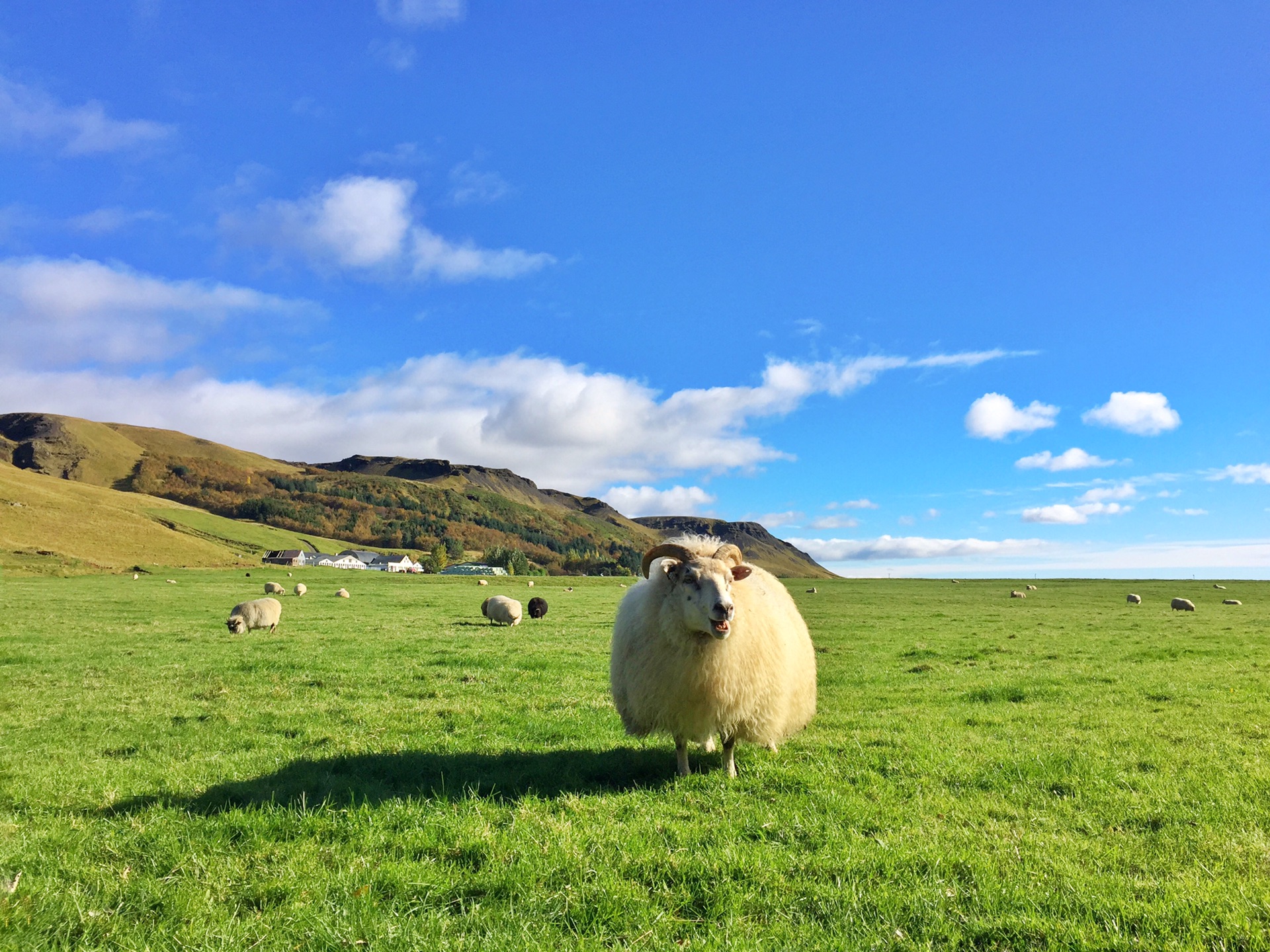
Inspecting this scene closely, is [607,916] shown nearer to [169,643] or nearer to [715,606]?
[715,606]

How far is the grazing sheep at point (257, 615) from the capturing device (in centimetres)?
2573

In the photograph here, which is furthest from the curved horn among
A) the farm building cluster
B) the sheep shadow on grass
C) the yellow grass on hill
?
the farm building cluster

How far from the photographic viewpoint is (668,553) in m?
8.77

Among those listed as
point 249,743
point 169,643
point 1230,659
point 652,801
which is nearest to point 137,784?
point 249,743

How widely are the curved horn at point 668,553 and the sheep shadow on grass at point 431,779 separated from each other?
8.81ft

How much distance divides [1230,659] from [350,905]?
24.1m

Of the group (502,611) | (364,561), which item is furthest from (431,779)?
(364,561)

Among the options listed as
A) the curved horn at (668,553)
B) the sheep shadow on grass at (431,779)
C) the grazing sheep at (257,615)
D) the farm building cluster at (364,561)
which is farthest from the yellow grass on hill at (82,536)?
the curved horn at (668,553)

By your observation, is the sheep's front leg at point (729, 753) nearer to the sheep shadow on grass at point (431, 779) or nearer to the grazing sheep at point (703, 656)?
the grazing sheep at point (703, 656)

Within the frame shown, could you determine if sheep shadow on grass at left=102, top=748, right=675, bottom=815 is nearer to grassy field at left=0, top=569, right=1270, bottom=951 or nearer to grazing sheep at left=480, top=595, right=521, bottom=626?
grassy field at left=0, top=569, right=1270, bottom=951

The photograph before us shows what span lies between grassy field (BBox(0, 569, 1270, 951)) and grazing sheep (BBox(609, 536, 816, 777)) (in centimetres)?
59

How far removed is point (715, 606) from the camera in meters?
7.67

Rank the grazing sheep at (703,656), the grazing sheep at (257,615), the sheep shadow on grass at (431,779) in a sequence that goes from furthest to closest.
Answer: the grazing sheep at (257,615), the grazing sheep at (703,656), the sheep shadow on grass at (431,779)

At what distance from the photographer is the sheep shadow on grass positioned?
281 inches
